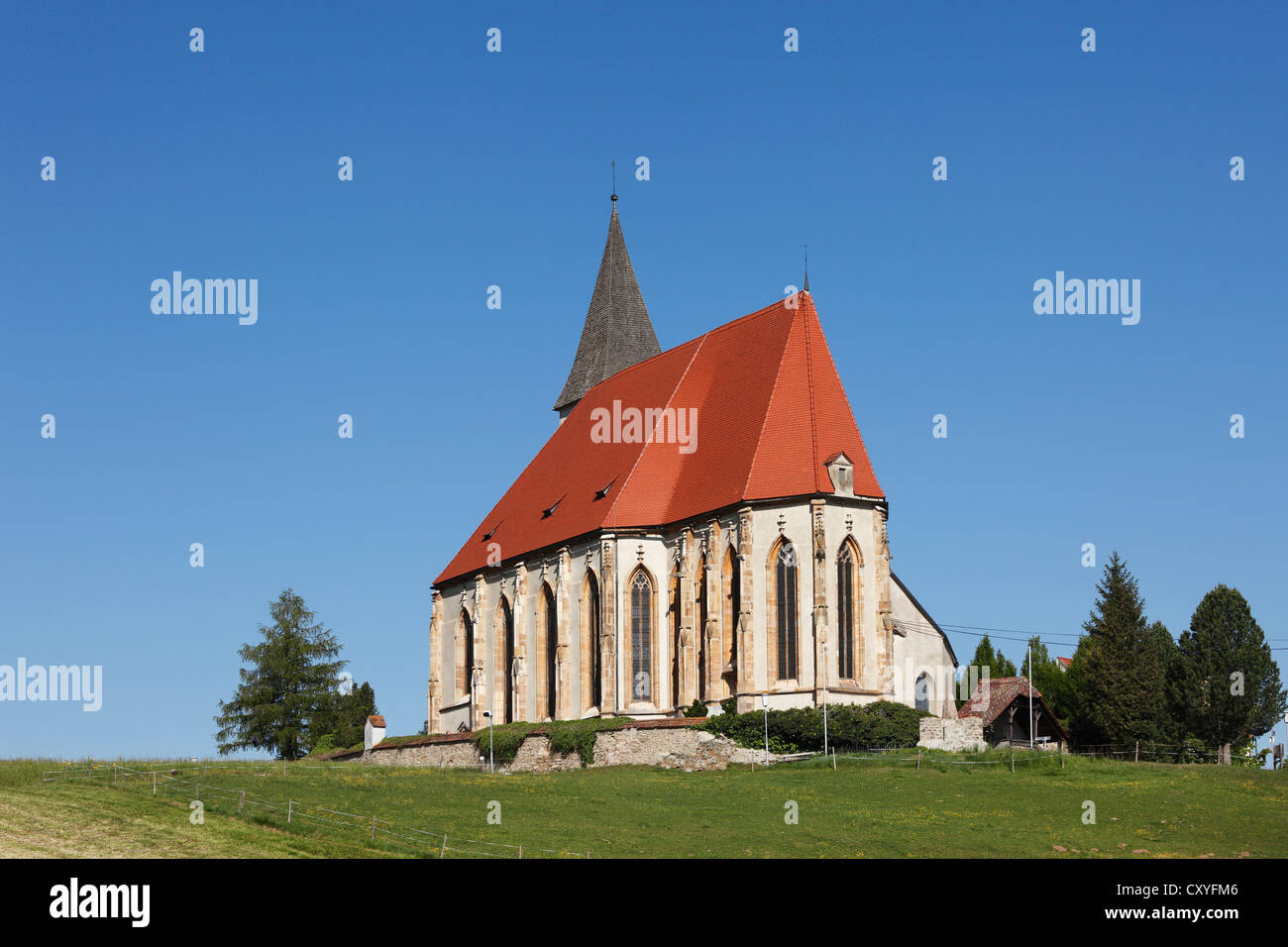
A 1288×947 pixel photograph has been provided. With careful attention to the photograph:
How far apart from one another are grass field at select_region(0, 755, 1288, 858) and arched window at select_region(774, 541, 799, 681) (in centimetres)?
581

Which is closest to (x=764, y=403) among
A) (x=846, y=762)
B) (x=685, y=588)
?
(x=685, y=588)

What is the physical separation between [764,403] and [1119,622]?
63.7ft

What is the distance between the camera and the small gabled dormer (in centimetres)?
5172

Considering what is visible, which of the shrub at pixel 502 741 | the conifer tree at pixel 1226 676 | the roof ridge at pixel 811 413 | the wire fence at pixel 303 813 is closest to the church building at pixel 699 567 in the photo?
the roof ridge at pixel 811 413

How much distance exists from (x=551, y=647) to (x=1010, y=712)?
1884 centimetres

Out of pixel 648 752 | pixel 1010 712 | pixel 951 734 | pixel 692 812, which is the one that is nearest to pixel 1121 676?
pixel 1010 712

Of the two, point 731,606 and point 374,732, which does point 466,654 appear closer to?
point 374,732

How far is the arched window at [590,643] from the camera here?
57.0 metres

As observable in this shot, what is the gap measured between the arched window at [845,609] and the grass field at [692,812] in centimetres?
571

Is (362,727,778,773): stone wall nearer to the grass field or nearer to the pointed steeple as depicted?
the grass field

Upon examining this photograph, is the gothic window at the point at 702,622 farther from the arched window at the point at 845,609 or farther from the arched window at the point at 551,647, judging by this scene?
the arched window at the point at 551,647

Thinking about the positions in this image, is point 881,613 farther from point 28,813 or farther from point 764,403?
point 28,813

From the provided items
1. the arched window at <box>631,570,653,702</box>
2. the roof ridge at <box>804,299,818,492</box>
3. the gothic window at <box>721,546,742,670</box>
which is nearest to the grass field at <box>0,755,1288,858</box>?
the gothic window at <box>721,546,742,670</box>

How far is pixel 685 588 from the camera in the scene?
54.8 metres
